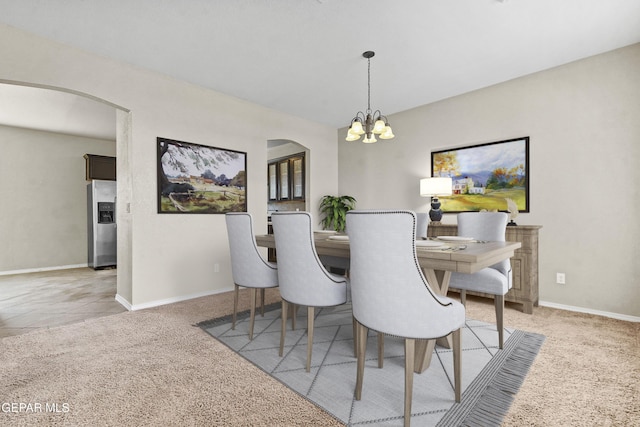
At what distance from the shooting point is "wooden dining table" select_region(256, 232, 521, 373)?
153cm

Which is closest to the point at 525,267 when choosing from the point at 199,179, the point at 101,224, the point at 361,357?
the point at 361,357

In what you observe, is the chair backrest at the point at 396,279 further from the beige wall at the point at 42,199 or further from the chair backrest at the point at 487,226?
the beige wall at the point at 42,199

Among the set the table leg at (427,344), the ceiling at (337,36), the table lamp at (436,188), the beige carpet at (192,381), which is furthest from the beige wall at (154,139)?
the table leg at (427,344)

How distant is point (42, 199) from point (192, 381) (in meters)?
5.84

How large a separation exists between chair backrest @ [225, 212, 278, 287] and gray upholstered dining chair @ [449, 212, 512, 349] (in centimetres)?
146

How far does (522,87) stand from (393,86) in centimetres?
140

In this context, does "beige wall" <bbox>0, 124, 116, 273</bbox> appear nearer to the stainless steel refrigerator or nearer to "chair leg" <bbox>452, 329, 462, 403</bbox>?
the stainless steel refrigerator

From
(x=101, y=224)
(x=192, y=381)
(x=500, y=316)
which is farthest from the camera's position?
(x=101, y=224)

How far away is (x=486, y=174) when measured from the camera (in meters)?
3.72

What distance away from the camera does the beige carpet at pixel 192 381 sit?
1.49m

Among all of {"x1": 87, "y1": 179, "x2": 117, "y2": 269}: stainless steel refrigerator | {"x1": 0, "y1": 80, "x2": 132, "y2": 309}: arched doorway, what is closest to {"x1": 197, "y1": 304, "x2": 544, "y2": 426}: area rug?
{"x1": 0, "y1": 80, "x2": 132, "y2": 309}: arched doorway

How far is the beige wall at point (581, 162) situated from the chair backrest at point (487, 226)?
935 millimetres

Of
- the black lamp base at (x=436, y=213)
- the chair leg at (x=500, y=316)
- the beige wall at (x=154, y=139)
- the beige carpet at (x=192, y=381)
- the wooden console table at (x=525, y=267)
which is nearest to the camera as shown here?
the beige carpet at (x=192, y=381)

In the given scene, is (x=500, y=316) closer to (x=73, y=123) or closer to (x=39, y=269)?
(x=73, y=123)
